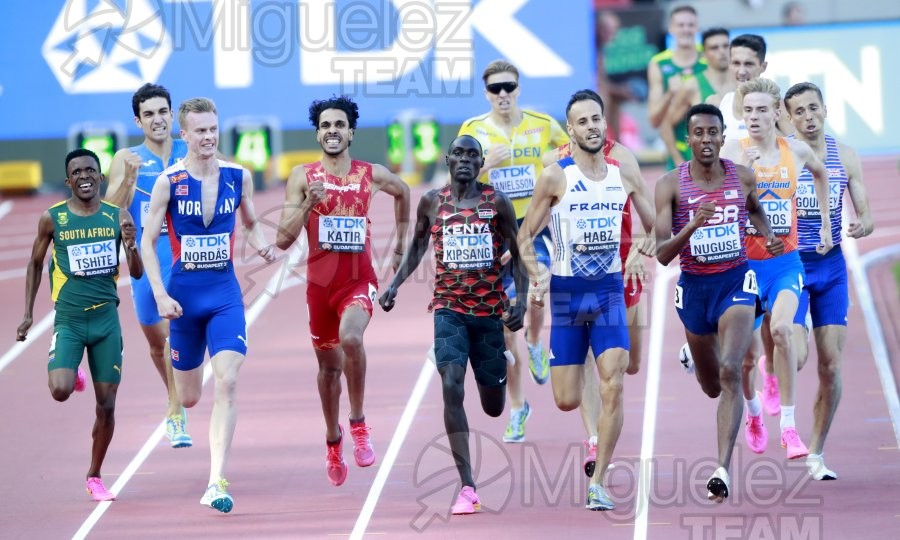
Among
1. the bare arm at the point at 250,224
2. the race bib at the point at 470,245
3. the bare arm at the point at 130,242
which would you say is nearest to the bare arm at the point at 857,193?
the race bib at the point at 470,245

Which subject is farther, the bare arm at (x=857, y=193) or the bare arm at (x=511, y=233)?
the bare arm at (x=857, y=193)

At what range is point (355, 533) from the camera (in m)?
9.16

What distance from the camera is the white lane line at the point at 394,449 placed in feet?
30.9

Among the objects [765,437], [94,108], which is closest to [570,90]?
[94,108]

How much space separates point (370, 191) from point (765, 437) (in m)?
2.89

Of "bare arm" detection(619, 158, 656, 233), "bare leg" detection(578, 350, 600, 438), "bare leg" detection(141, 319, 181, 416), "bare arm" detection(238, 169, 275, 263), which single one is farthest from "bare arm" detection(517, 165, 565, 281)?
"bare leg" detection(141, 319, 181, 416)

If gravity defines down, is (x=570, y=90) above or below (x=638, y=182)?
above

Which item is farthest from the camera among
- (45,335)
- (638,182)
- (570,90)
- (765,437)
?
(570,90)

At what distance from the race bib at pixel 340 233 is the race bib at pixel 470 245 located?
819 millimetres

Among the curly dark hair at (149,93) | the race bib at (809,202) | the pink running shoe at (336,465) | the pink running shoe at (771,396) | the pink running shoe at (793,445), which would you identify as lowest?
the pink running shoe at (336,465)

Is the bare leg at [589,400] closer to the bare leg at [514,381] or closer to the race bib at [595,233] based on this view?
the bare leg at [514,381]

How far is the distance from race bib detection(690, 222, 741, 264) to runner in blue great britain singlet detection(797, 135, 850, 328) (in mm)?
1093

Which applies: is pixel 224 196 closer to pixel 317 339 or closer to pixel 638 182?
pixel 317 339

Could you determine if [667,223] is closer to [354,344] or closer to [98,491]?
[354,344]
